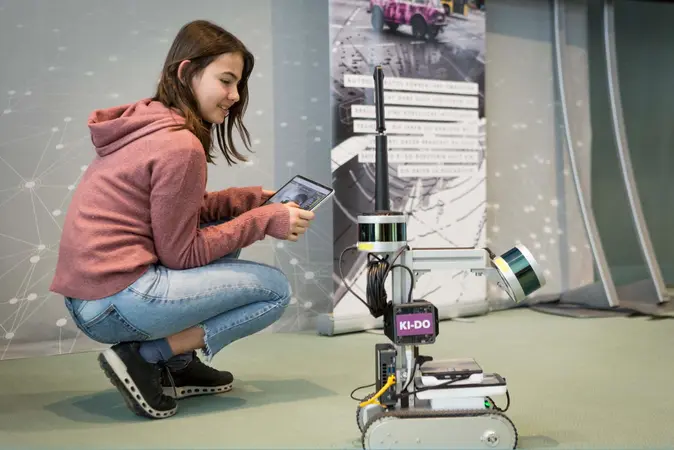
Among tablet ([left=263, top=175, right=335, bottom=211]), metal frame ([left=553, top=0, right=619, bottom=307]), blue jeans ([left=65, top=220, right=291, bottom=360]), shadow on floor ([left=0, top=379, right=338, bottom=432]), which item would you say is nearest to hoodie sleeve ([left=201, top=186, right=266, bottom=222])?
tablet ([left=263, top=175, right=335, bottom=211])

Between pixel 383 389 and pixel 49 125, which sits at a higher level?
pixel 49 125

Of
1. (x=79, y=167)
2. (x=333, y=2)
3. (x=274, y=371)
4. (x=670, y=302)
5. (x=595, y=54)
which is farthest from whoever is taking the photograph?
(x=595, y=54)

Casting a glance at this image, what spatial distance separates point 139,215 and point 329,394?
72cm

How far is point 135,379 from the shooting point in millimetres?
1828

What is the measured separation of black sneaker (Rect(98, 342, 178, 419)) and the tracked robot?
541 millimetres

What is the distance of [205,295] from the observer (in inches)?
71.8

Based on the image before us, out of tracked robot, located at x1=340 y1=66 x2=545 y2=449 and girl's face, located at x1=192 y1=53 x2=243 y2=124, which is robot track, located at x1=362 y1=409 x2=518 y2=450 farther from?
girl's face, located at x1=192 y1=53 x2=243 y2=124

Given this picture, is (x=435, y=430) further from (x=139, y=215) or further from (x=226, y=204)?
(x=226, y=204)

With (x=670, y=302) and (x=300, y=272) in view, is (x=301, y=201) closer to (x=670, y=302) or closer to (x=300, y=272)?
(x=300, y=272)

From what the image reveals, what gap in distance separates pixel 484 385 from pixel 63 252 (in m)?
1.05

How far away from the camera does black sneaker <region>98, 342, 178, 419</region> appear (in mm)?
1821

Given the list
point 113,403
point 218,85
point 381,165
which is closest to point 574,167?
point 381,165

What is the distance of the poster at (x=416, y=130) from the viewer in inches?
121

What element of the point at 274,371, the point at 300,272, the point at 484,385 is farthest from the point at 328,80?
the point at 484,385
